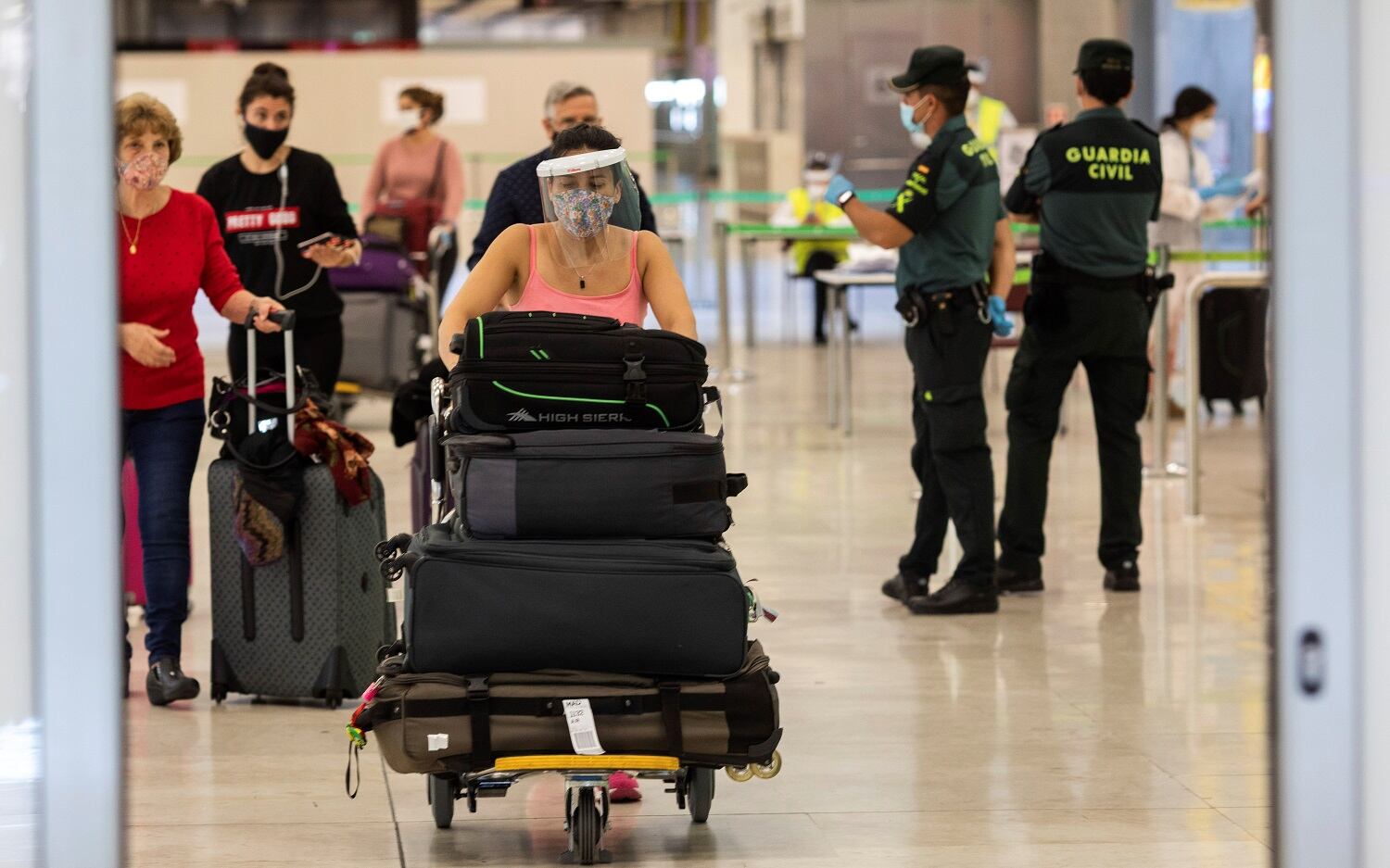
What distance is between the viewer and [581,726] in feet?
10.6

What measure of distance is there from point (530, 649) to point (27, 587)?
56.1 inches

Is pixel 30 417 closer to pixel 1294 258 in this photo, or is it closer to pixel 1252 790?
pixel 1294 258

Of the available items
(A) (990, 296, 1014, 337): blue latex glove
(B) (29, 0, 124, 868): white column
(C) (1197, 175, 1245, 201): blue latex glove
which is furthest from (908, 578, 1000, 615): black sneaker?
(C) (1197, 175, 1245, 201): blue latex glove

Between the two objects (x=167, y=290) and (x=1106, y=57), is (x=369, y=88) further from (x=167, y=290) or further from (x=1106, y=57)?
(x=167, y=290)

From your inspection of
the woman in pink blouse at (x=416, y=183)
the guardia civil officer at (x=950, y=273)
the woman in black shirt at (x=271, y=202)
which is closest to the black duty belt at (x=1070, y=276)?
the guardia civil officer at (x=950, y=273)

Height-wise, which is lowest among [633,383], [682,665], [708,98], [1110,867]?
[1110,867]

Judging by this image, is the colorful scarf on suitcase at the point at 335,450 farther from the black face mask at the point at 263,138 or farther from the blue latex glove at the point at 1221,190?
the blue latex glove at the point at 1221,190

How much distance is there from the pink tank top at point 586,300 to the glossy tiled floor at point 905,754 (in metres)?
0.97

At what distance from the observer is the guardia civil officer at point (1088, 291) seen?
579 centimetres

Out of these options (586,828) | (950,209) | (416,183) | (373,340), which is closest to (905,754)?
(586,828)

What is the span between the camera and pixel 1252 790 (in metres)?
3.99

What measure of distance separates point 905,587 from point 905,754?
1728mm

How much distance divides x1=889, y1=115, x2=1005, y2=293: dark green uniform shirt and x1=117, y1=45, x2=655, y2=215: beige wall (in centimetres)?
1049

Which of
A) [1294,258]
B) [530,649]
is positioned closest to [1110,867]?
[530,649]
